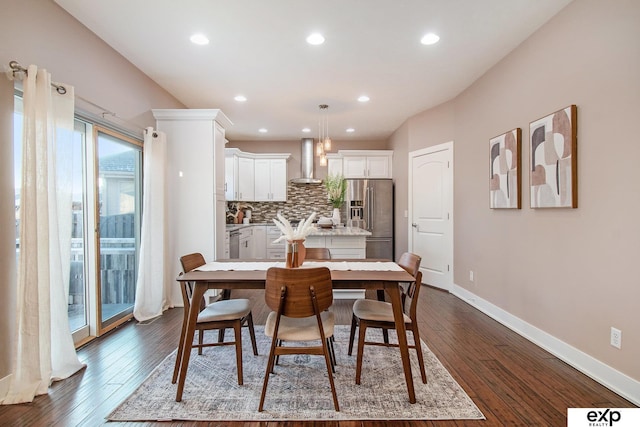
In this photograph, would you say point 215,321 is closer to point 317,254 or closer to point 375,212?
point 317,254

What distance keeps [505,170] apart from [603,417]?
218 centimetres

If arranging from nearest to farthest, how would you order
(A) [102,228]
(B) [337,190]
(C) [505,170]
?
(A) [102,228], (C) [505,170], (B) [337,190]

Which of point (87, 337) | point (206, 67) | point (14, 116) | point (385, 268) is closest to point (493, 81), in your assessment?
point (385, 268)

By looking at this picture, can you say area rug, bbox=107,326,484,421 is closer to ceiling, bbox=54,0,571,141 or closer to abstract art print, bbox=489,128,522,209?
abstract art print, bbox=489,128,522,209

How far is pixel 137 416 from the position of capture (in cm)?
181

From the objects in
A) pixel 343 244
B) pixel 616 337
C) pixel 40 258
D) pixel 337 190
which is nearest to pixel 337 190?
pixel 337 190

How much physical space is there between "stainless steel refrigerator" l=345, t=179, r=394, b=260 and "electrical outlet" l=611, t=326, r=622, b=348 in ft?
13.1

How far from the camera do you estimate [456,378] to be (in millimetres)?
2225

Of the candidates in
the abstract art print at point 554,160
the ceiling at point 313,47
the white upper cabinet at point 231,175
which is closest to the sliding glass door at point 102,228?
the ceiling at point 313,47

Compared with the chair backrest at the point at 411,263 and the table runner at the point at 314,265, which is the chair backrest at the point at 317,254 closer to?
the table runner at the point at 314,265

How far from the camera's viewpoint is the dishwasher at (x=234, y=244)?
5218 millimetres

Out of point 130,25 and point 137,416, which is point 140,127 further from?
point 137,416

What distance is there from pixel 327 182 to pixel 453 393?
190 inches

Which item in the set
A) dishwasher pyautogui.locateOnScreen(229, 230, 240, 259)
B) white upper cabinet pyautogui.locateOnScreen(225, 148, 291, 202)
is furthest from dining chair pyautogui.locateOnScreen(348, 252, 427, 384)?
white upper cabinet pyautogui.locateOnScreen(225, 148, 291, 202)
